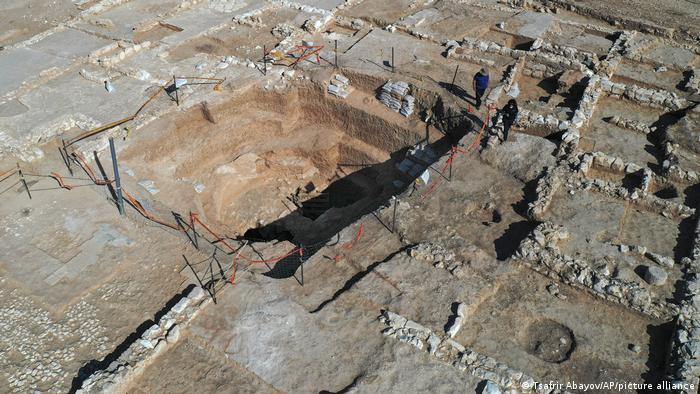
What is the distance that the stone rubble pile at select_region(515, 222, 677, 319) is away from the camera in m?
7.99

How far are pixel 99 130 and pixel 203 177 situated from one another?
2.62m

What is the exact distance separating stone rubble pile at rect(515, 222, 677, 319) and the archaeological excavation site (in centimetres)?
3

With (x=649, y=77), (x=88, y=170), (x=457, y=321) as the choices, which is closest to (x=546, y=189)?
(x=457, y=321)

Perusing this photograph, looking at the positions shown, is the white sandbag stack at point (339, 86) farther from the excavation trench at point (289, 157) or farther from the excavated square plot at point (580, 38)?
the excavated square plot at point (580, 38)

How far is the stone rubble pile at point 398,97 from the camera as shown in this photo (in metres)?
13.1

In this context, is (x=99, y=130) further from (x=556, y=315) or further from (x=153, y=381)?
(x=556, y=315)

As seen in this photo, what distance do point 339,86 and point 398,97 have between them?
5.37ft

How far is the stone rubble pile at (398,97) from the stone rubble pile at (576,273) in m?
5.12

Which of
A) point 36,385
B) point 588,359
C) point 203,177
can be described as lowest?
point 203,177

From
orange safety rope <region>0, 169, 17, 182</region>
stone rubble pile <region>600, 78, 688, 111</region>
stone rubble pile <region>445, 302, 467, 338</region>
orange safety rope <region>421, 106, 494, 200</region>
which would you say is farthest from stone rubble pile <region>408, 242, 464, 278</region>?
orange safety rope <region>0, 169, 17, 182</region>

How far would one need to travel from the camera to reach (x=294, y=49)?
14.9 metres

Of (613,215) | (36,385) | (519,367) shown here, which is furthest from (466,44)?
(36,385)

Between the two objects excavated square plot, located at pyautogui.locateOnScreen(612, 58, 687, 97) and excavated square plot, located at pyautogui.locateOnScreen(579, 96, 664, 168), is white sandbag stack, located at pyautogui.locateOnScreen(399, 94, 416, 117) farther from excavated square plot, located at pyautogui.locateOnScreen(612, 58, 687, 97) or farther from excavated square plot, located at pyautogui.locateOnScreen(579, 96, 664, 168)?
excavated square plot, located at pyautogui.locateOnScreen(612, 58, 687, 97)

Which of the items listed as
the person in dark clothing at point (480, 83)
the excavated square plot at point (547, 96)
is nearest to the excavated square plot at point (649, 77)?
the excavated square plot at point (547, 96)
